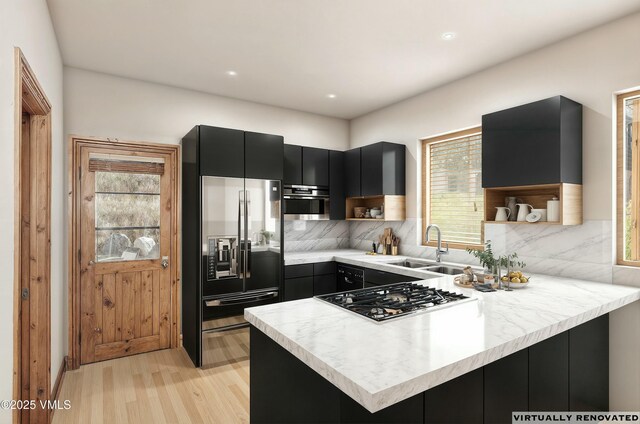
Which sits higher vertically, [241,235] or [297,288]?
[241,235]

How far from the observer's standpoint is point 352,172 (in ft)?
15.0

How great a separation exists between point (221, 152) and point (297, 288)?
1.69 metres

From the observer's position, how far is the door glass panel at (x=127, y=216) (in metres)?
3.48

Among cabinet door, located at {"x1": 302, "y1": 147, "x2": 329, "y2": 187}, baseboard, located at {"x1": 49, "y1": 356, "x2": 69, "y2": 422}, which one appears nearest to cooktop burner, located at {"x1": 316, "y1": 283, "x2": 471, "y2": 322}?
baseboard, located at {"x1": 49, "y1": 356, "x2": 69, "y2": 422}

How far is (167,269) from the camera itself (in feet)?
12.4

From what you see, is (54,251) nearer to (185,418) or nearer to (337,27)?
(185,418)

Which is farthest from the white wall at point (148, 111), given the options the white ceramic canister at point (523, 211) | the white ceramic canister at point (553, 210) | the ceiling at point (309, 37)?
the white ceramic canister at point (553, 210)

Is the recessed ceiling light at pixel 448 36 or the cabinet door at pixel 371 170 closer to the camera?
the recessed ceiling light at pixel 448 36

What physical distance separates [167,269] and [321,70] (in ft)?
8.60

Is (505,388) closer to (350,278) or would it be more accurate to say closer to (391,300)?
(391,300)

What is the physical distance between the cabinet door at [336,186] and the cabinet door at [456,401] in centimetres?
316

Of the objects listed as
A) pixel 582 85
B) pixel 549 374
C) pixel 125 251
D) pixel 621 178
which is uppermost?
pixel 582 85

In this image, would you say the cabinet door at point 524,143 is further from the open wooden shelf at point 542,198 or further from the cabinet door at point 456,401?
the cabinet door at point 456,401

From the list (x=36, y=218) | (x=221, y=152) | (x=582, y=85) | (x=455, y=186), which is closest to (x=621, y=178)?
(x=582, y=85)
